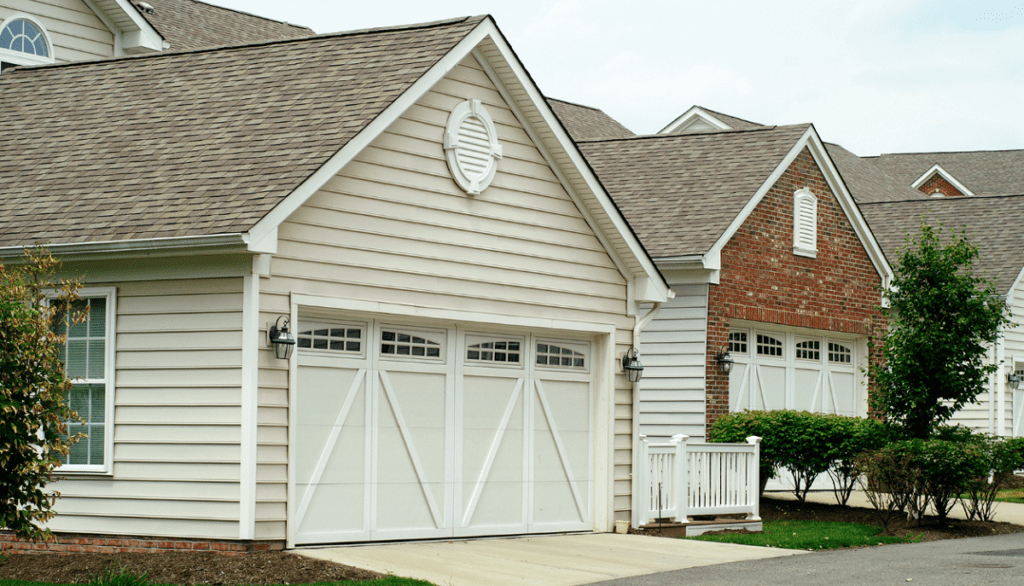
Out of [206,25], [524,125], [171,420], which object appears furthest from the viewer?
[206,25]

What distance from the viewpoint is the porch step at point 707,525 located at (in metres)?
15.1

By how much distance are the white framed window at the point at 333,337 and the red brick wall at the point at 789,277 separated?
7.48 m

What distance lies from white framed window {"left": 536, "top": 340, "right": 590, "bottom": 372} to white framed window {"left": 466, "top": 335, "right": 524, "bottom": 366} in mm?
343

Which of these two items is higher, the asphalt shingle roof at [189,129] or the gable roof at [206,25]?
the gable roof at [206,25]

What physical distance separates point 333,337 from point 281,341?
107cm

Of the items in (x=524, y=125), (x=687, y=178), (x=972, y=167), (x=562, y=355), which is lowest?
(x=562, y=355)

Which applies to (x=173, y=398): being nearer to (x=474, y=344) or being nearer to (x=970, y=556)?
(x=474, y=344)

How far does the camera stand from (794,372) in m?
20.9

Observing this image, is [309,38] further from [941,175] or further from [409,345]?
[941,175]

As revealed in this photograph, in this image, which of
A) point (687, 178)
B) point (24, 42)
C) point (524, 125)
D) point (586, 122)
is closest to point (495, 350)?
point (524, 125)

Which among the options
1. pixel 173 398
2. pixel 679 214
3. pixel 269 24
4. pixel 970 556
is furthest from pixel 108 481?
pixel 269 24

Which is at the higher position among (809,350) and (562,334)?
(562,334)

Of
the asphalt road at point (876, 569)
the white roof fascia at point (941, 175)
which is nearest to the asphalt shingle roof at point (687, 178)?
the asphalt road at point (876, 569)

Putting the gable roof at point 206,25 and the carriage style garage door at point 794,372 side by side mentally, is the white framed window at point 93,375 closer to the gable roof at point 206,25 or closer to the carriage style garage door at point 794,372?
the gable roof at point 206,25
